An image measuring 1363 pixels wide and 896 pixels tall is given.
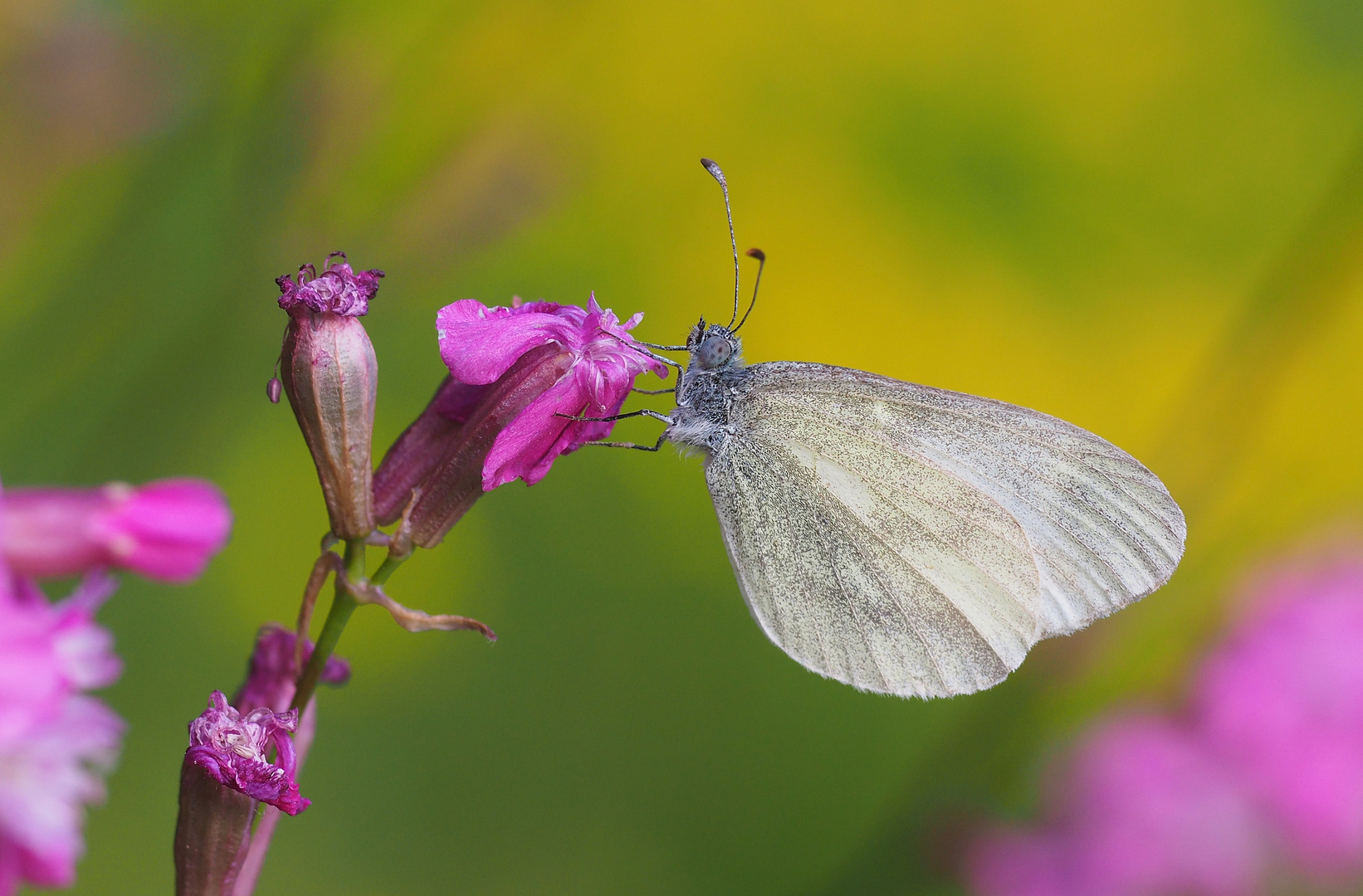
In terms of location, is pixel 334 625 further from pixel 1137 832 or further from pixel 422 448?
pixel 1137 832

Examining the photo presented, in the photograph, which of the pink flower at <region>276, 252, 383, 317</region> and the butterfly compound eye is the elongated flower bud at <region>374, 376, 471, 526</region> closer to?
the pink flower at <region>276, 252, 383, 317</region>

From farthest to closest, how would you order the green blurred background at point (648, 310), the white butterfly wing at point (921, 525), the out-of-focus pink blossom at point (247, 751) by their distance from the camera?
the green blurred background at point (648, 310) < the white butterfly wing at point (921, 525) < the out-of-focus pink blossom at point (247, 751)

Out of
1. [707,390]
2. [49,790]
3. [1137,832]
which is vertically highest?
[707,390]

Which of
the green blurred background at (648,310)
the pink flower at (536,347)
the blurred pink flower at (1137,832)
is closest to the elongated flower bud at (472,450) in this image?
the pink flower at (536,347)

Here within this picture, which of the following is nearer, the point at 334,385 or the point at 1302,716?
the point at 334,385

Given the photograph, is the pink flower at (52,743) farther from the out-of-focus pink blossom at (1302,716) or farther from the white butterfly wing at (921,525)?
the out-of-focus pink blossom at (1302,716)

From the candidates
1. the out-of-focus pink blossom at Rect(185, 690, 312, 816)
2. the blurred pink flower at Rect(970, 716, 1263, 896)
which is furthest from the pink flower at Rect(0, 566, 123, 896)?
the blurred pink flower at Rect(970, 716, 1263, 896)

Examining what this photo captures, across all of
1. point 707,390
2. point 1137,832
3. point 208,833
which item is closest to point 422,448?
point 208,833

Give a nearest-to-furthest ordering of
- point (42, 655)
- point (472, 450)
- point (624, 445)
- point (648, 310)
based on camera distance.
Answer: point (42, 655) < point (472, 450) < point (624, 445) < point (648, 310)
